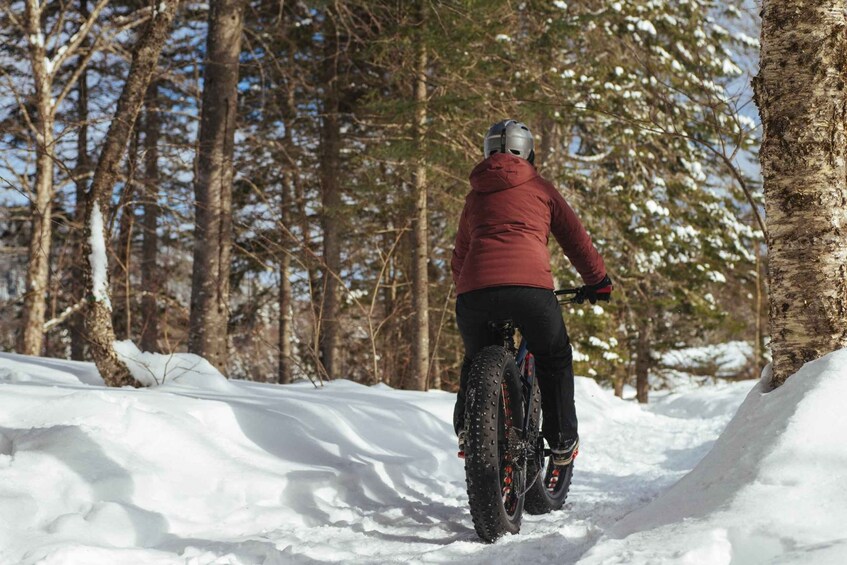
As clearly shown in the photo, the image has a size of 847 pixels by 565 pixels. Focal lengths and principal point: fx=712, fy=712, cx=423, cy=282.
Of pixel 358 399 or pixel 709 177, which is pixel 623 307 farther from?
pixel 358 399

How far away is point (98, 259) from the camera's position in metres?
5.56

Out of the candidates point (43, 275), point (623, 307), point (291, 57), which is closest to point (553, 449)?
point (43, 275)

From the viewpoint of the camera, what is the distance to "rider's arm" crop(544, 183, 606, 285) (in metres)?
3.88

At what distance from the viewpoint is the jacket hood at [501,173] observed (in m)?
3.73

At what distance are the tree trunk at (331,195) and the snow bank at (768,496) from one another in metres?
11.0

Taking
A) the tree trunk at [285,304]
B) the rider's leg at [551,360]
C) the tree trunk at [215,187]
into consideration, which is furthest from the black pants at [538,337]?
the tree trunk at [285,304]

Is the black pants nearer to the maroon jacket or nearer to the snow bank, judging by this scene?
the maroon jacket

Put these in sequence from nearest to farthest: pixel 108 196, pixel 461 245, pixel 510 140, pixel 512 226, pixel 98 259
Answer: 1. pixel 512 226
2. pixel 510 140
3. pixel 461 245
4. pixel 98 259
5. pixel 108 196

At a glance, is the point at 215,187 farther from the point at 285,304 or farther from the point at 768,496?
the point at 285,304

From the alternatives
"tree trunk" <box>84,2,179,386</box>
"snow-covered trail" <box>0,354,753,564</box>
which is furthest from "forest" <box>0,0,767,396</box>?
"snow-covered trail" <box>0,354,753,564</box>

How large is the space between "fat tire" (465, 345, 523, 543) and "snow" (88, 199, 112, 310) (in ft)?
11.4

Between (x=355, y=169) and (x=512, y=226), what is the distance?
33.2 feet

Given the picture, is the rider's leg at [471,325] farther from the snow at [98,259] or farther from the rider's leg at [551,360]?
the snow at [98,259]

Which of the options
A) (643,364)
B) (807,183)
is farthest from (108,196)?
(643,364)
